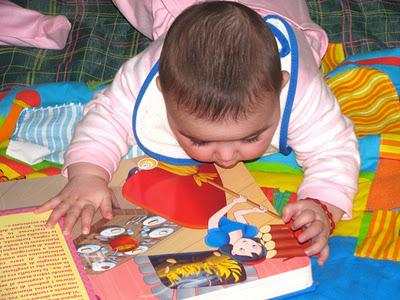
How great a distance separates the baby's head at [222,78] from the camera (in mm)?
987

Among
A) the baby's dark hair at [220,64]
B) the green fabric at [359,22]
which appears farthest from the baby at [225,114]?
the green fabric at [359,22]

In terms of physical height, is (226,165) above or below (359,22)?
below

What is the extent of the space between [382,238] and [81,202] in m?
0.47

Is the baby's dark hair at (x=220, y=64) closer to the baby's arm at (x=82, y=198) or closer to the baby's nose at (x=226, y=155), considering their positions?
the baby's nose at (x=226, y=155)

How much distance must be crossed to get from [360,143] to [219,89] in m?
0.40

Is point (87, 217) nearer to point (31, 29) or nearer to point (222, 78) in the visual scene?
point (222, 78)

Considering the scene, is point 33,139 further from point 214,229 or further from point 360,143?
point 360,143

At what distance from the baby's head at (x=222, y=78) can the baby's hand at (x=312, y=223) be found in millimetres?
117

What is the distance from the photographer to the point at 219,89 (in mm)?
983

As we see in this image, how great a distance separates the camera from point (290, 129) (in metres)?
1.23

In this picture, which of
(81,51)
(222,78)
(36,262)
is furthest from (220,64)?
(81,51)

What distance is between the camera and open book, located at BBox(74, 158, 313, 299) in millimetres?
962

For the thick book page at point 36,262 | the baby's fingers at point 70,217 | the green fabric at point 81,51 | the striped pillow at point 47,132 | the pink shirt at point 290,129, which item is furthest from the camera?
the green fabric at point 81,51

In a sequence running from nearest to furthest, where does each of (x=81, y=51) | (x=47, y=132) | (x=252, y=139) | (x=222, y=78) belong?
(x=222, y=78)
(x=252, y=139)
(x=47, y=132)
(x=81, y=51)
